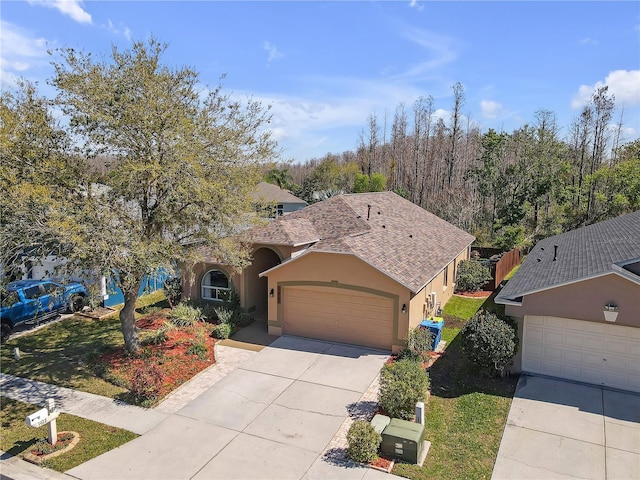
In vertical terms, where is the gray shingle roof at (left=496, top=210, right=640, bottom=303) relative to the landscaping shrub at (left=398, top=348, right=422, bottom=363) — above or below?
above

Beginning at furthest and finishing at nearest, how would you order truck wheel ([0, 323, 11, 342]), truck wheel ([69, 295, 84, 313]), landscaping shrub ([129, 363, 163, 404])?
truck wheel ([69, 295, 84, 313]) < truck wheel ([0, 323, 11, 342]) < landscaping shrub ([129, 363, 163, 404])

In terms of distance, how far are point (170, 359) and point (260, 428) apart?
5.21 metres

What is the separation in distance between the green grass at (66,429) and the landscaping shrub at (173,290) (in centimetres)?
862

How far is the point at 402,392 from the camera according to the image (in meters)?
10.4

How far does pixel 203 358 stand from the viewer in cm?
1452

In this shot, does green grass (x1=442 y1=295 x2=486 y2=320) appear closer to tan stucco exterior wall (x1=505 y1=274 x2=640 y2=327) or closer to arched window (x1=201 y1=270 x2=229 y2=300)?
tan stucco exterior wall (x1=505 y1=274 x2=640 y2=327)

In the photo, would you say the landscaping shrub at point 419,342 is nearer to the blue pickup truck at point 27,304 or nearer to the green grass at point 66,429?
the green grass at point 66,429

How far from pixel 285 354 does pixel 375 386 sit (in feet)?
12.5

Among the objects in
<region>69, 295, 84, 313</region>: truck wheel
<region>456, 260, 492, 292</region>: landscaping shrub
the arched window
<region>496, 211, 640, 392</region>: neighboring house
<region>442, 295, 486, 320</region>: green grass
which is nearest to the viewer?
<region>496, 211, 640, 392</region>: neighboring house

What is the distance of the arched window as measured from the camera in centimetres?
1956

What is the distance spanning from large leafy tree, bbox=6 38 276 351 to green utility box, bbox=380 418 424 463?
7703 millimetres

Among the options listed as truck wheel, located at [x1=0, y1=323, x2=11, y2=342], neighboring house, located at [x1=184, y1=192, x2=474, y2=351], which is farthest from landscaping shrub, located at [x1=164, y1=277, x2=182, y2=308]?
truck wheel, located at [x1=0, y1=323, x2=11, y2=342]

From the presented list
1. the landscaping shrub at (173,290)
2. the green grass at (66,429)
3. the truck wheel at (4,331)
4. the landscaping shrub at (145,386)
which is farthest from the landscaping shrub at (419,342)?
the truck wheel at (4,331)

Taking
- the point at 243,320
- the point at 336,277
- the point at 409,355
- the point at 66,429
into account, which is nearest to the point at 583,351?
the point at 409,355
